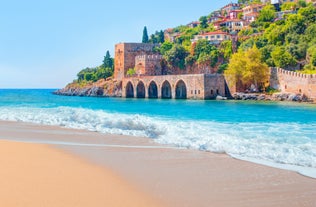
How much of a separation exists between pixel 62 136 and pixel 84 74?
7414 cm

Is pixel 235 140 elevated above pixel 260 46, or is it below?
below

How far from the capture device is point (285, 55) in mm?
49281

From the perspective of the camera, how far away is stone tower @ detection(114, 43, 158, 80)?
2805 inches

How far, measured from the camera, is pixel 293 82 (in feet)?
140

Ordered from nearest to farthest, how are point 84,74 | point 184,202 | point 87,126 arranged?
point 184,202 < point 87,126 < point 84,74

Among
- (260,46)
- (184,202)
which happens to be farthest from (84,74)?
(184,202)

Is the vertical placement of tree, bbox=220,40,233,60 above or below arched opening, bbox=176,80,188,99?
above

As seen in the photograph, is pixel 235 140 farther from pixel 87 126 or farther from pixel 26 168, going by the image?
pixel 87 126

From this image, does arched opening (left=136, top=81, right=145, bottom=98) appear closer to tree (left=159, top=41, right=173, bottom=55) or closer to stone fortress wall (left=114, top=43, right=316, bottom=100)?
stone fortress wall (left=114, top=43, right=316, bottom=100)

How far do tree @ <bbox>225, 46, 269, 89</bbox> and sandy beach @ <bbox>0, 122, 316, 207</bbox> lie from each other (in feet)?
124

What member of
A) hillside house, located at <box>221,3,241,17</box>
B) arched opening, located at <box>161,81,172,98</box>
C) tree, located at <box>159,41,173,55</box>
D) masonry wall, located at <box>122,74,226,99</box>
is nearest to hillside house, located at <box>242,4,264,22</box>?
hillside house, located at <box>221,3,241,17</box>

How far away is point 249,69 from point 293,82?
6.19 metres

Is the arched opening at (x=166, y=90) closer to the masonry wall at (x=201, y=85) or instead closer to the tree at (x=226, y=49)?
the masonry wall at (x=201, y=85)

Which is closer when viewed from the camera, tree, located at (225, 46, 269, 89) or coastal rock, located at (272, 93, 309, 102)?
coastal rock, located at (272, 93, 309, 102)
